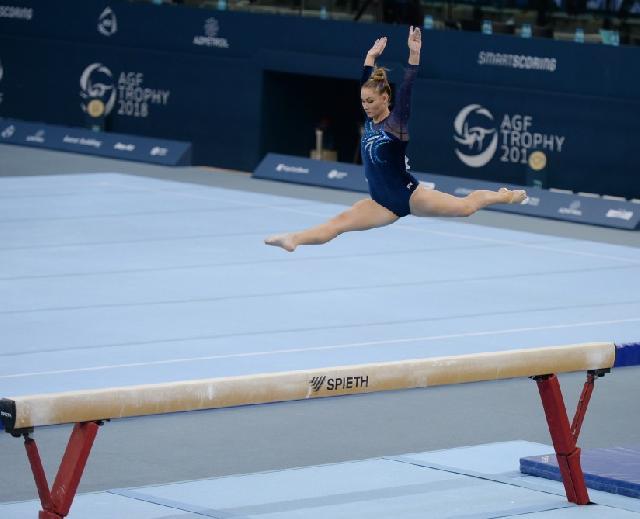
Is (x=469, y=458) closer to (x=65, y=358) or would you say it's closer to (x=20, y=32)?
(x=65, y=358)

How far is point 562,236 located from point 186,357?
6.57m

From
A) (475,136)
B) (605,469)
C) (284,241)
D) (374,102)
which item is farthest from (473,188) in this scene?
(374,102)

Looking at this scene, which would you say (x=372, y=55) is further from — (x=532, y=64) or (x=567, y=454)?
(x=532, y=64)

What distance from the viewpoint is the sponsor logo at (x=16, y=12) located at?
2206 cm

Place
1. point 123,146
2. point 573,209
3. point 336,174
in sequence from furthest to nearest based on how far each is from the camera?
1. point 123,146
2. point 336,174
3. point 573,209

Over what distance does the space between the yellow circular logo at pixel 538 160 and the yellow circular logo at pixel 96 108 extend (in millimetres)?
6705

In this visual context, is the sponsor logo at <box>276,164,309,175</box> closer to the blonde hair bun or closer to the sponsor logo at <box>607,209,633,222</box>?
the sponsor logo at <box>607,209,633,222</box>

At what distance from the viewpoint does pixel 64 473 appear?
6.44m

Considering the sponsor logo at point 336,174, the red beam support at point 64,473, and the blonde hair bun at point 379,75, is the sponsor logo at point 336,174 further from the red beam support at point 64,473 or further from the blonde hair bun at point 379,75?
the red beam support at point 64,473

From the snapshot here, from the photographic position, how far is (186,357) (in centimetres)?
988

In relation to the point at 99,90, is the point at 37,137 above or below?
below

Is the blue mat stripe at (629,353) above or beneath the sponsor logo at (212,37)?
beneath

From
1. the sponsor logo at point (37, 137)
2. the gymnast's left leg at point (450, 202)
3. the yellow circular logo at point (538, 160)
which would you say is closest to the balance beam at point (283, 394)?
the gymnast's left leg at point (450, 202)

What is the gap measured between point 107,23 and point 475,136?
5.98 m
